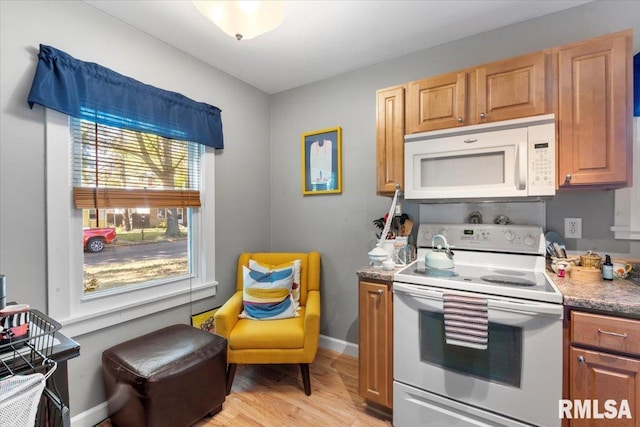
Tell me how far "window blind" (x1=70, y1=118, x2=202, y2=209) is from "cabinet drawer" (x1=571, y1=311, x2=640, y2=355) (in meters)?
2.40

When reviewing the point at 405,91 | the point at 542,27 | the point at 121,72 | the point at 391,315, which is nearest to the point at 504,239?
the point at 391,315

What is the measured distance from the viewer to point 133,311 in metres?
1.87

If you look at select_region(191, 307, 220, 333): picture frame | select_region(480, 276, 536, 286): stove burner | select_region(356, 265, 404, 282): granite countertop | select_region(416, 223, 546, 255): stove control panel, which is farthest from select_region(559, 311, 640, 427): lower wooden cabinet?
select_region(191, 307, 220, 333): picture frame

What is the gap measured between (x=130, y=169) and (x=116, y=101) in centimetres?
43

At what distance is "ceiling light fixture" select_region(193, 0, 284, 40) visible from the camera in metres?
1.25

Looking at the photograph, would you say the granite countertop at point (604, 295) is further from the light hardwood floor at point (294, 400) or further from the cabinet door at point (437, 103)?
the light hardwood floor at point (294, 400)

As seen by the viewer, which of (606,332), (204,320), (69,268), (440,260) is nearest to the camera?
(606,332)

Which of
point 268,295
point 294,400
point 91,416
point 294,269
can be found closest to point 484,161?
point 294,269

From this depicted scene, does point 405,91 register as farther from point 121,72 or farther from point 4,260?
point 4,260

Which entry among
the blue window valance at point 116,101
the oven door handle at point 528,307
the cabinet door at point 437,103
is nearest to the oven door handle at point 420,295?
the oven door handle at point 528,307

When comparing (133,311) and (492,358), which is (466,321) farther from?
(133,311)

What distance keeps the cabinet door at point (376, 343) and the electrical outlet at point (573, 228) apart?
1.15 metres

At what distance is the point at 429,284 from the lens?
59.3 inches

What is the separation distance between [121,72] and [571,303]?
2777mm
